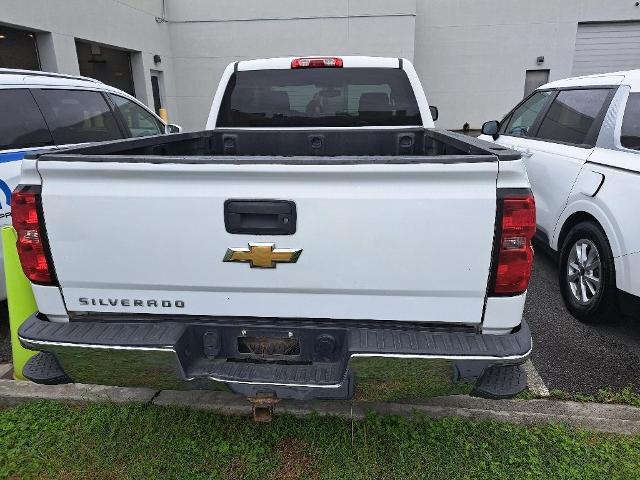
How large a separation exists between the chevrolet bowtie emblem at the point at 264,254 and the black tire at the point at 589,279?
2.81 meters

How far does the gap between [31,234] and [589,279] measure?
406 centimetres

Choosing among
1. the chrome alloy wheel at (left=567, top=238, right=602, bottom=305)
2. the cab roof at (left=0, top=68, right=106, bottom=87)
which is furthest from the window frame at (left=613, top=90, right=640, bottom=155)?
the cab roof at (left=0, top=68, right=106, bottom=87)

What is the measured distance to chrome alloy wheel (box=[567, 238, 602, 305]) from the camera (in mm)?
3676

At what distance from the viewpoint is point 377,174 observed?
1826mm

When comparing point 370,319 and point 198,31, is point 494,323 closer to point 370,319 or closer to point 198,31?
point 370,319

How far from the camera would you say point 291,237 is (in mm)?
1896

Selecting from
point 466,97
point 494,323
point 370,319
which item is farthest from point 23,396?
point 466,97

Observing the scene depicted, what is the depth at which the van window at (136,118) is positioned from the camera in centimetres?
544

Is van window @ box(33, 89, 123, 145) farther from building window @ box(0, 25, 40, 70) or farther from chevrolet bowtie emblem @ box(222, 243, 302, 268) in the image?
building window @ box(0, 25, 40, 70)

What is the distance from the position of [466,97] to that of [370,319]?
1618 cm

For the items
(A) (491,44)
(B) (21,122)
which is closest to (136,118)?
(B) (21,122)

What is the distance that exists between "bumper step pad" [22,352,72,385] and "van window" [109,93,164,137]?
3.97 m

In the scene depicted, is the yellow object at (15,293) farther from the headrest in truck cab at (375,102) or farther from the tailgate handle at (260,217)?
the headrest in truck cab at (375,102)

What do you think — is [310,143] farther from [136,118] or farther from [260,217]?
[136,118]
